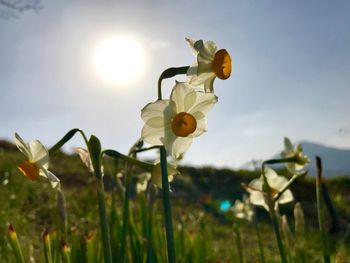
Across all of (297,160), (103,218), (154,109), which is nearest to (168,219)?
(103,218)

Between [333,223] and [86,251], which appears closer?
[86,251]

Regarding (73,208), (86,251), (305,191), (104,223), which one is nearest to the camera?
(104,223)

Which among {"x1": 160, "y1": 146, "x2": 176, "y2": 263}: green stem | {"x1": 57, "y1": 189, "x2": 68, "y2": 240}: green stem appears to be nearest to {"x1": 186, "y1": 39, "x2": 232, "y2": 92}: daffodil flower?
{"x1": 160, "y1": 146, "x2": 176, "y2": 263}: green stem

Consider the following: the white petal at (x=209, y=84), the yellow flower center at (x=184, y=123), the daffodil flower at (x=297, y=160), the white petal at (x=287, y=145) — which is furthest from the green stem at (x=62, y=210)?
the white petal at (x=287, y=145)

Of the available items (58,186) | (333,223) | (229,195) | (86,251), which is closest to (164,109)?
(58,186)

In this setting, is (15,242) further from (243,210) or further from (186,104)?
(243,210)

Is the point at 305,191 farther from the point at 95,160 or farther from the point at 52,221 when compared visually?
the point at 95,160

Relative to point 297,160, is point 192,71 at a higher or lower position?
higher
